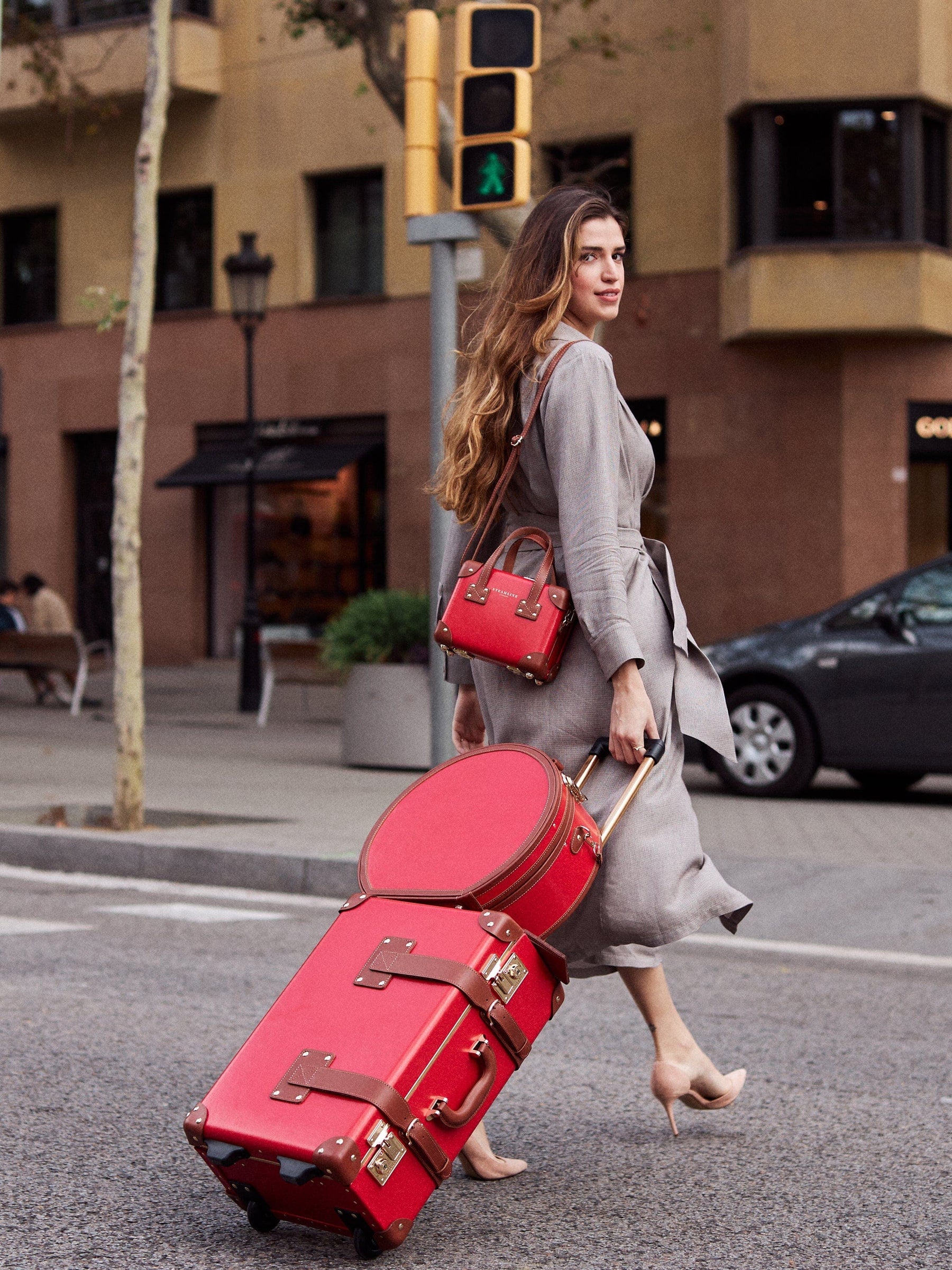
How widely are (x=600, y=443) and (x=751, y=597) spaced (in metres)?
18.3

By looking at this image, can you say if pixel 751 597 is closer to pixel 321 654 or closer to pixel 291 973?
pixel 321 654

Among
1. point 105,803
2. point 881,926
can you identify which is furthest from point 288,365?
point 881,926

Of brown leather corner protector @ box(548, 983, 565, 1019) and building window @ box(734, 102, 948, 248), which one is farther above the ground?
building window @ box(734, 102, 948, 248)

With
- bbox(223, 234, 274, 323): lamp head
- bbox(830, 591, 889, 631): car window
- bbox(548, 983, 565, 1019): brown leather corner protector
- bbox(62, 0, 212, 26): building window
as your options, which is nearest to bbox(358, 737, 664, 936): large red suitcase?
bbox(548, 983, 565, 1019): brown leather corner protector

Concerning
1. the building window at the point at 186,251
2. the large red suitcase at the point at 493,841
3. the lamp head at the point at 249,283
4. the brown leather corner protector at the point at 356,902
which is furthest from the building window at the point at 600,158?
the brown leather corner protector at the point at 356,902

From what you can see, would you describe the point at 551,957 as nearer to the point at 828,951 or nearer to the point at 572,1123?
the point at 572,1123

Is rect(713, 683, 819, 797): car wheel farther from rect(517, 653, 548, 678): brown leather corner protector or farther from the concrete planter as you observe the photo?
rect(517, 653, 548, 678): brown leather corner protector

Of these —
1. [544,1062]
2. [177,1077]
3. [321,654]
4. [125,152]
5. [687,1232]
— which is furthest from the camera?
[125,152]

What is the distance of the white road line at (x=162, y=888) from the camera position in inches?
299

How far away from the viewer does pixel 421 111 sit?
8672mm

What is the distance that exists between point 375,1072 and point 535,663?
2.88ft

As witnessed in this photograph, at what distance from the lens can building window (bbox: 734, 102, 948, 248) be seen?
2028cm

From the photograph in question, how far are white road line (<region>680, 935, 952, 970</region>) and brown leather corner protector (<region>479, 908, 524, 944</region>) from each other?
3390mm

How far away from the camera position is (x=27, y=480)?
88.5 feet
